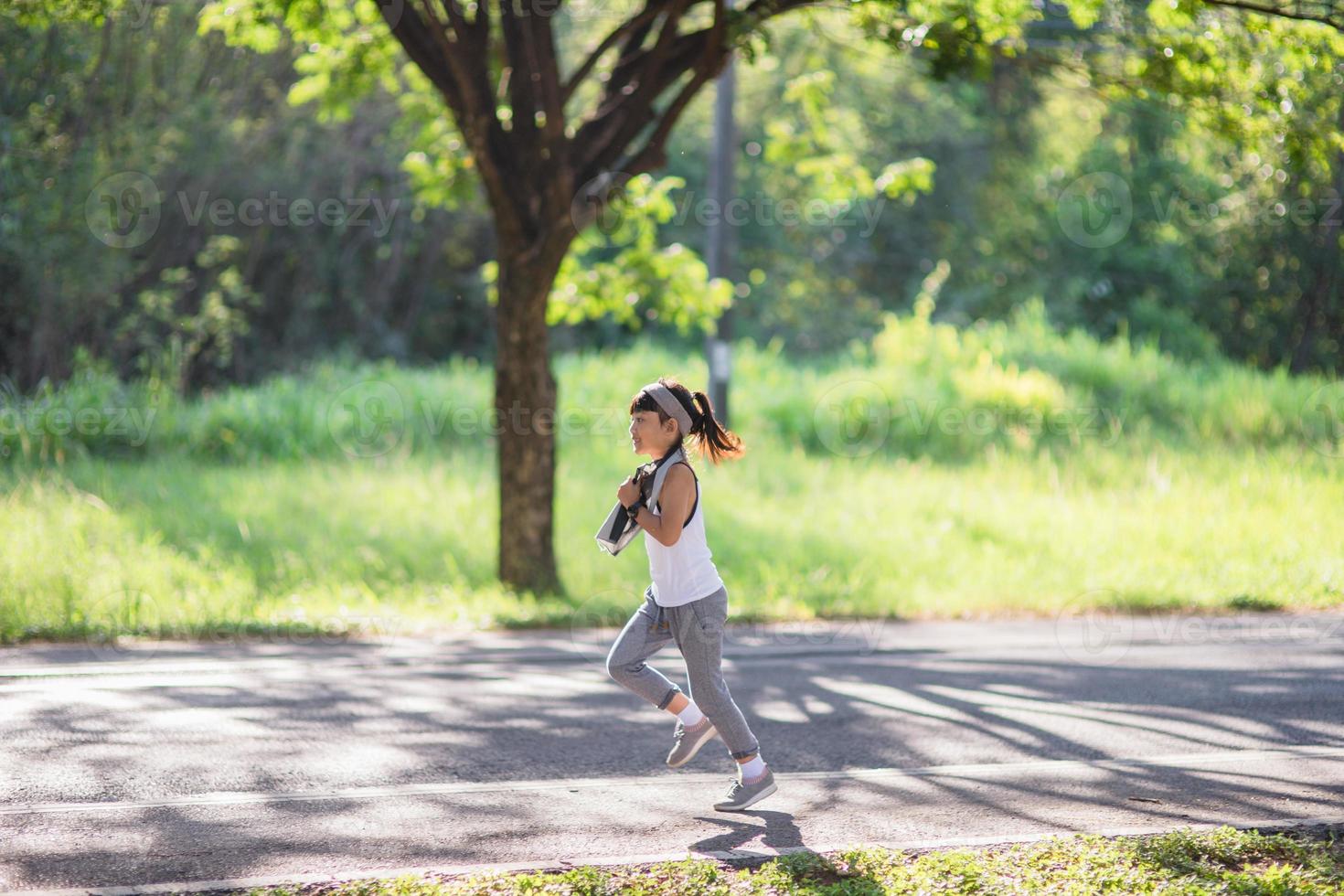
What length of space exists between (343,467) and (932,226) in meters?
22.0

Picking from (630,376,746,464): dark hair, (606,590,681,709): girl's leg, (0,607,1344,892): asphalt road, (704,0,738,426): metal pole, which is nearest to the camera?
(0,607,1344,892): asphalt road

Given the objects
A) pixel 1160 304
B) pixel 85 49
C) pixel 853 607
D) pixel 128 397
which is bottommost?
pixel 853 607

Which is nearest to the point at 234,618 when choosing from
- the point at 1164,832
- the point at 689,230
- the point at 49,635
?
the point at 49,635

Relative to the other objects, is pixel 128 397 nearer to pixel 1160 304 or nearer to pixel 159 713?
pixel 159 713

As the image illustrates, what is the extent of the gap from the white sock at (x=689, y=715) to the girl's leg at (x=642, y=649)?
13 centimetres

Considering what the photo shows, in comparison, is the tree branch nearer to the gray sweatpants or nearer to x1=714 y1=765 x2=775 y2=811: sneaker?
the gray sweatpants

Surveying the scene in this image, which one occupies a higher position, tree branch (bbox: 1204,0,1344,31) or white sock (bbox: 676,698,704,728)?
tree branch (bbox: 1204,0,1344,31)

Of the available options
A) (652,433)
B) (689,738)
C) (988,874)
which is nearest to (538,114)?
(652,433)

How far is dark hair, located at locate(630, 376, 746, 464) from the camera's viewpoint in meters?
5.36

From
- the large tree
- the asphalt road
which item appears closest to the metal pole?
the large tree

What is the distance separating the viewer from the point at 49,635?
363 inches

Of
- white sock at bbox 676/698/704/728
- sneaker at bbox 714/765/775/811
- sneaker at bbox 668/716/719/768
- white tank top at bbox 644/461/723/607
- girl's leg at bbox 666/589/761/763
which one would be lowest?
sneaker at bbox 714/765/775/811

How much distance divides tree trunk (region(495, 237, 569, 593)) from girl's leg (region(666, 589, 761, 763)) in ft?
17.5

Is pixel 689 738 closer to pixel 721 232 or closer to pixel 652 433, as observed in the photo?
pixel 652 433
